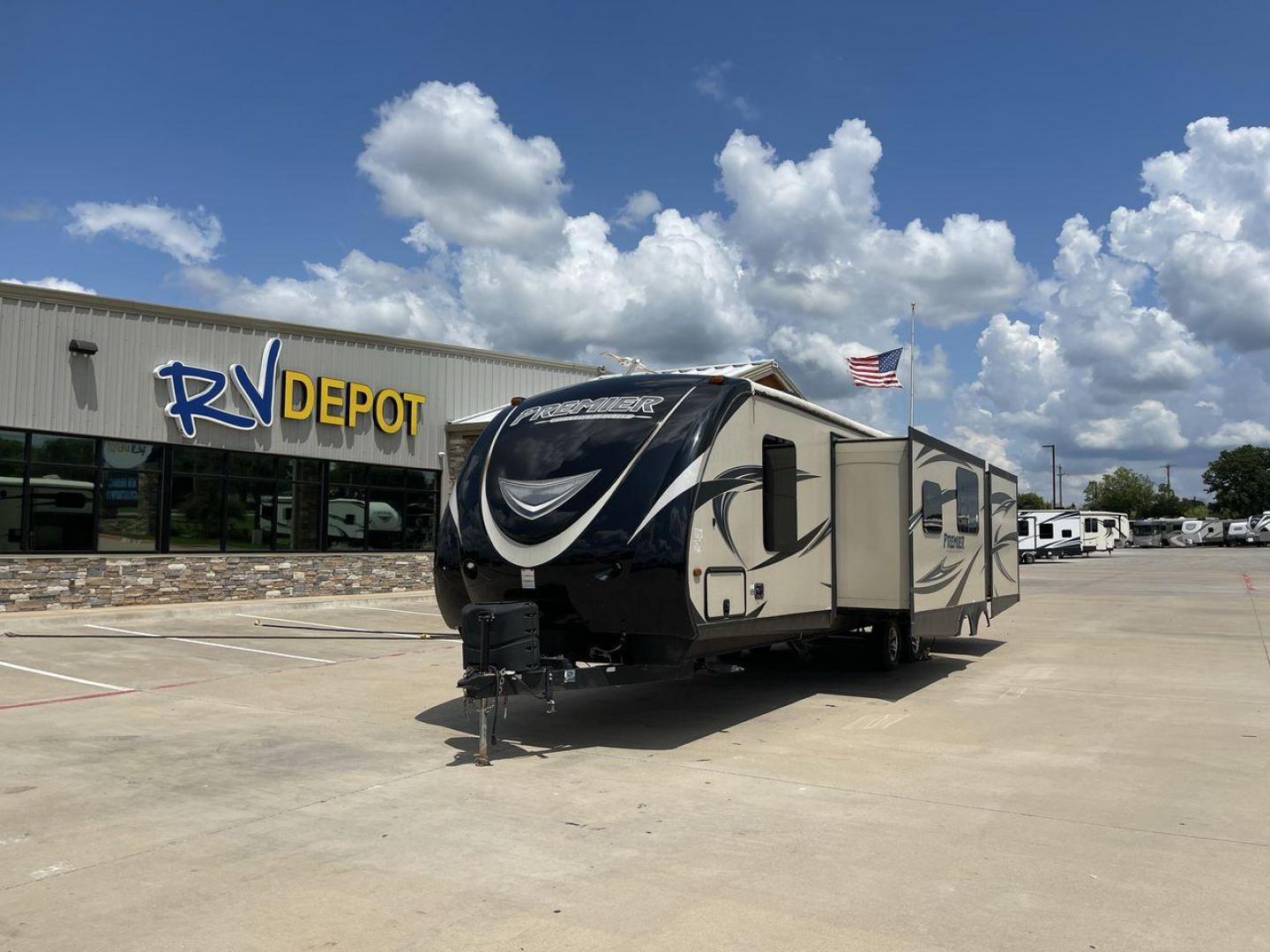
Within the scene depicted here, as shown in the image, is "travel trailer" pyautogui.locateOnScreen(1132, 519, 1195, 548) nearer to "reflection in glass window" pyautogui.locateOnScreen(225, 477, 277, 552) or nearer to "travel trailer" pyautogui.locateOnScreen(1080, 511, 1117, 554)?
"travel trailer" pyautogui.locateOnScreen(1080, 511, 1117, 554)

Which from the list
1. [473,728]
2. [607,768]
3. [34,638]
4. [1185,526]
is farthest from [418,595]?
[1185,526]

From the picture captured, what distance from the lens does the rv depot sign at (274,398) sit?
19.5 m

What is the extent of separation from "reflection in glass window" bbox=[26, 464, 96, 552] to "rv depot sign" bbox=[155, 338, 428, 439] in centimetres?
203

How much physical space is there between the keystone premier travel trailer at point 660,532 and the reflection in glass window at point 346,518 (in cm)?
1451

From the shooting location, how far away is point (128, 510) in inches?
750

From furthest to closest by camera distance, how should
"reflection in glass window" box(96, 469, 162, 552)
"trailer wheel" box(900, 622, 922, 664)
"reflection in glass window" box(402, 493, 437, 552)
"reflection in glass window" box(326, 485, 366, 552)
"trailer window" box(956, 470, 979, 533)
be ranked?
1. "reflection in glass window" box(402, 493, 437, 552)
2. "reflection in glass window" box(326, 485, 366, 552)
3. "reflection in glass window" box(96, 469, 162, 552)
4. "trailer wheel" box(900, 622, 922, 664)
5. "trailer window" box(956, 470, 979, 533)

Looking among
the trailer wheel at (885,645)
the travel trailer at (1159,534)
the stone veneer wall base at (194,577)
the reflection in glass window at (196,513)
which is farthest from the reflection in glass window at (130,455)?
the travel trailer at (1159,534)

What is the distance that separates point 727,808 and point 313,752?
3.40 metres

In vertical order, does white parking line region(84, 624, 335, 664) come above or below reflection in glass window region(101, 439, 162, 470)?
below

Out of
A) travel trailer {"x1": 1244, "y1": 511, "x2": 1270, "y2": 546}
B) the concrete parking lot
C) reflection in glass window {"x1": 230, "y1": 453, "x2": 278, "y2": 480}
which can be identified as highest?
reflection in glass window {"x1": 230, "y1": 453, "x2": 278, "y2": 480}

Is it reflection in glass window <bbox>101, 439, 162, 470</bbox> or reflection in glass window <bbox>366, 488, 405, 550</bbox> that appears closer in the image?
reflection in glass window <bbox>101, 439, 162, 470</bbox>

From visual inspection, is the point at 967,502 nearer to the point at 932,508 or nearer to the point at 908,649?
the point at 932,508

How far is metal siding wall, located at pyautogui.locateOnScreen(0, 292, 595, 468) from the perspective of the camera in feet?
57.5

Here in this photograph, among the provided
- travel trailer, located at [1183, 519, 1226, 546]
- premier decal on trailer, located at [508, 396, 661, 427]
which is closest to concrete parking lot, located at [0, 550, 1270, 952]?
premier decal on trailer, located at [508, 396, 661, 427]
